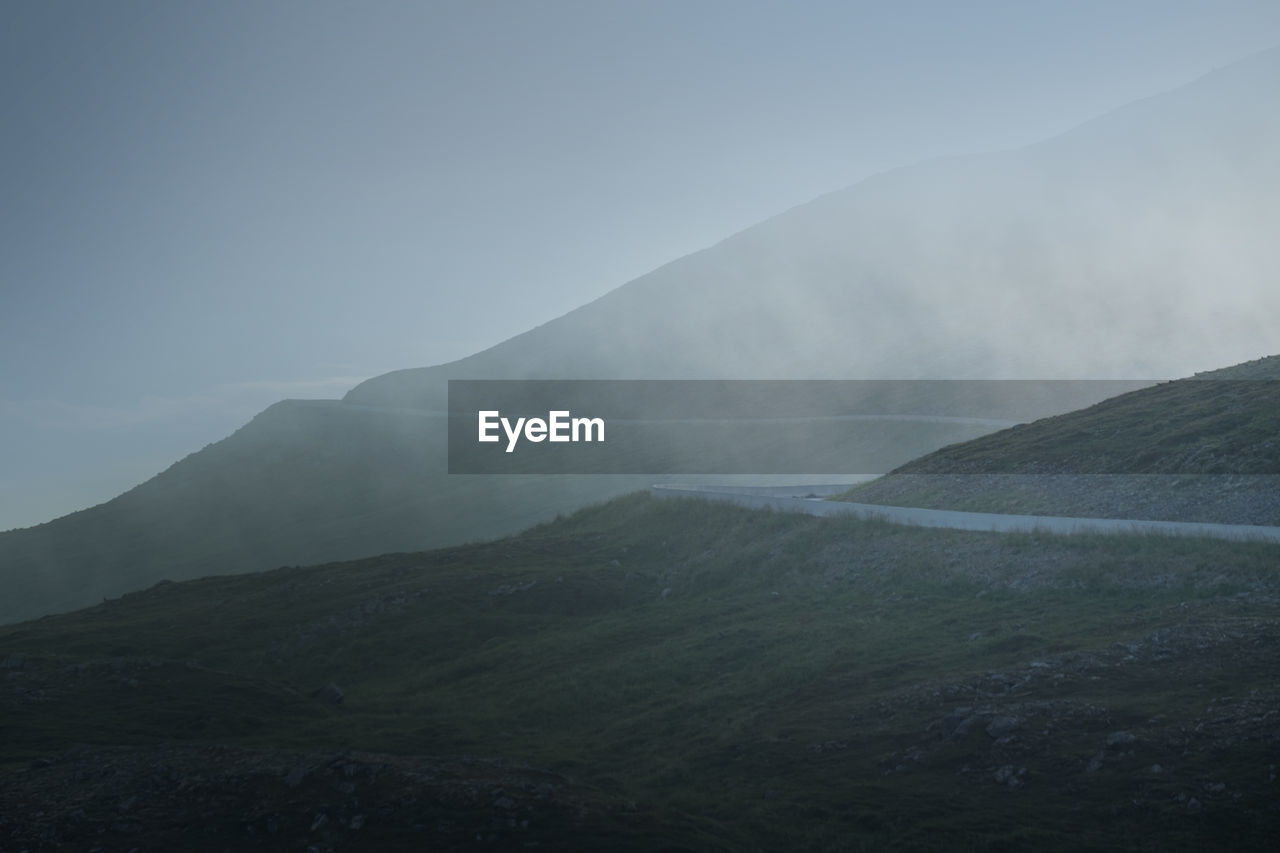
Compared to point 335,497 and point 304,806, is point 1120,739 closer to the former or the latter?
point 304,806

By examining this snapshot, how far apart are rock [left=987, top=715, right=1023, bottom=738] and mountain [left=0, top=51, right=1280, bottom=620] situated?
59.8m

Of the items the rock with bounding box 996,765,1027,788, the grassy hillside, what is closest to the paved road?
the rock with bounding box 996,765,1027,788

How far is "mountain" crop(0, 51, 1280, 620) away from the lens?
9500 cm

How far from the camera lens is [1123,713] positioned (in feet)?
47.6

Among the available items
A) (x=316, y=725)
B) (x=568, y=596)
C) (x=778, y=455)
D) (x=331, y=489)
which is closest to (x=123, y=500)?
(x=331, y=489)

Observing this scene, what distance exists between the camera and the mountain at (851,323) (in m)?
95.0

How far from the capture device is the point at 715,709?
19.5 meters

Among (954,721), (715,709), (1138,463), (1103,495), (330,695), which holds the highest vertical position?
(1138,463)

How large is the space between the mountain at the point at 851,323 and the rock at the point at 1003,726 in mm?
59847

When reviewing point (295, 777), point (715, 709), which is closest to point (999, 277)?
point (715, 709)

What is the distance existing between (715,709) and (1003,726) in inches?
249

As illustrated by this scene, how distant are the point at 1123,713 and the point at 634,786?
727 centimetres

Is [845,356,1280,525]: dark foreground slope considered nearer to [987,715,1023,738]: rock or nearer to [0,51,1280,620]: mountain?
[987,715,1023,738]: rock

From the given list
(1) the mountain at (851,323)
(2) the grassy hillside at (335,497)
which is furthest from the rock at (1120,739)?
(1) the mountain at (851,323)
